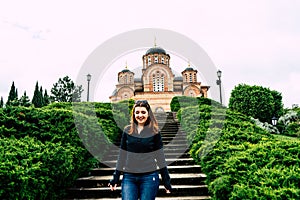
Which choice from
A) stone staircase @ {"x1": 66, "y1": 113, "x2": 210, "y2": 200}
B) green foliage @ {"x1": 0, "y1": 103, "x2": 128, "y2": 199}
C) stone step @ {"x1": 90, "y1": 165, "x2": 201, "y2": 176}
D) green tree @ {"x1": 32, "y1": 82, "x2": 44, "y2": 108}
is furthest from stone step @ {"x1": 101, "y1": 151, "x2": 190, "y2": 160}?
green tree @ {"x1": 32, "y1": 82, "x2": 44, "y2": 108}

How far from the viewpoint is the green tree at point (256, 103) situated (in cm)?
Answer: 2377

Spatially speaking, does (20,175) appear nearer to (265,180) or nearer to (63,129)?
(63,129)

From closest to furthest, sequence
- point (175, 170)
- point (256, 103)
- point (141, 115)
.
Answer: point (141, 115) → point (175, 170) → point (256, 103)

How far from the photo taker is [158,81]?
40.6 meters

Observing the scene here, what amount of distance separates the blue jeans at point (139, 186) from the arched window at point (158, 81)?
37.7 m

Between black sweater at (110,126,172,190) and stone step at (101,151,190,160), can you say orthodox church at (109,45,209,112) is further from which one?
black sweater at (110,126,172,190)

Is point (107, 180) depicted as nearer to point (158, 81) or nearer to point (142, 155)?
point (142, 155)

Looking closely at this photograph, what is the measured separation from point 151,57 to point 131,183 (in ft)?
143

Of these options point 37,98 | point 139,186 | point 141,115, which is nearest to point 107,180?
point 139,186

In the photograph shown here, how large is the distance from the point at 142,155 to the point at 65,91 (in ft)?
148

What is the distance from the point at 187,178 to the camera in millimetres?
5238

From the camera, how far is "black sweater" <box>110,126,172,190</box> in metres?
2.89

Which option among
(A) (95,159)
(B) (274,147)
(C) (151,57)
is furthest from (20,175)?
(C) (151,57)

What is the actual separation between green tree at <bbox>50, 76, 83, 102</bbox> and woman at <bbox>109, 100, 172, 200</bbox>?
43170 mm
